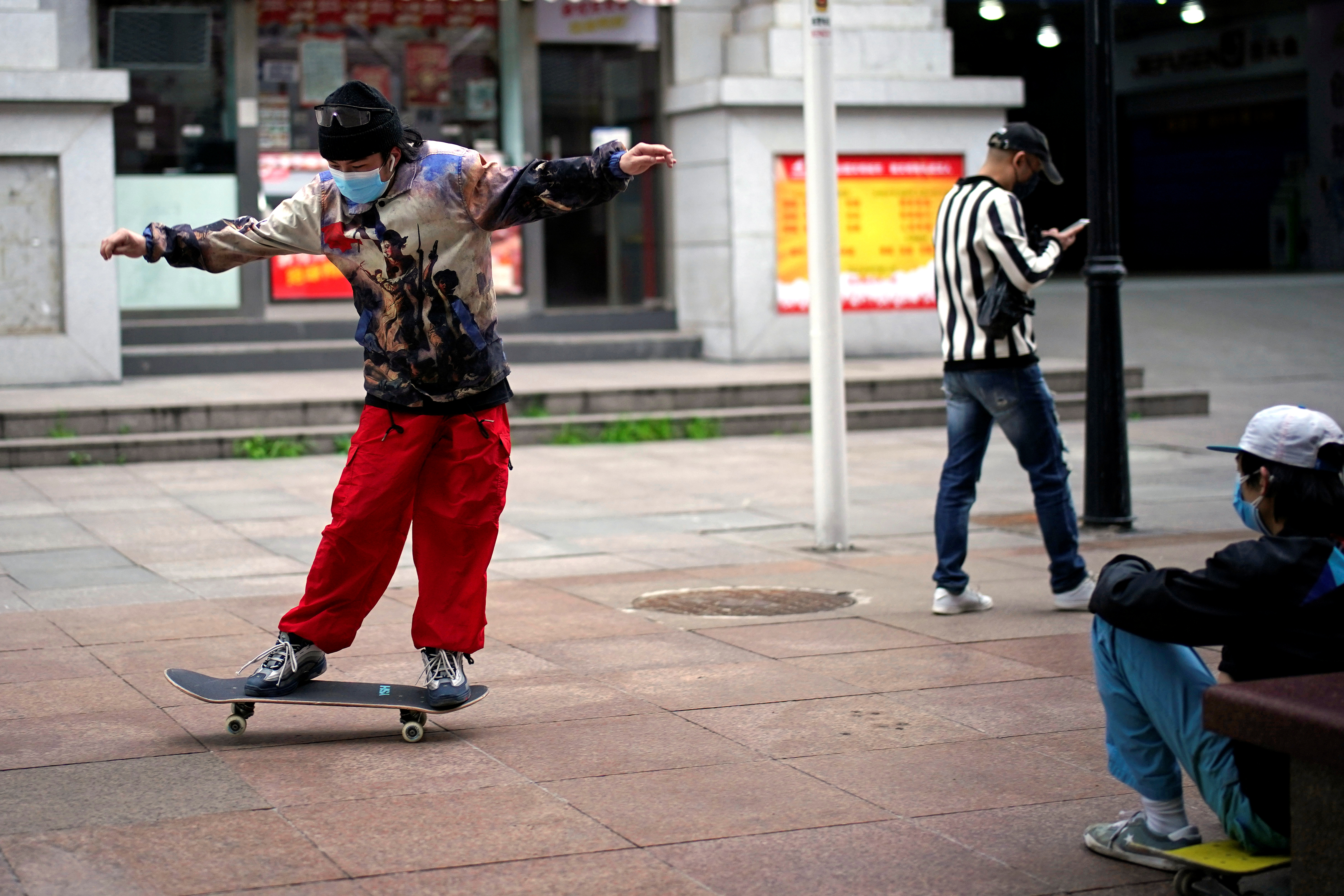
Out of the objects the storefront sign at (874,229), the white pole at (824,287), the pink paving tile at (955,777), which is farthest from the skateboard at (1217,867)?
the storefront sign at (874,229)

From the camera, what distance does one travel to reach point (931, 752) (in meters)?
4.53

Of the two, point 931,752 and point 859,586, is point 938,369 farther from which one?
point 931,752

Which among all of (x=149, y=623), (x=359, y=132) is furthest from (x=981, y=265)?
(x=149, y=623)

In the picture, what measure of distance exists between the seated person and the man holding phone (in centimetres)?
295

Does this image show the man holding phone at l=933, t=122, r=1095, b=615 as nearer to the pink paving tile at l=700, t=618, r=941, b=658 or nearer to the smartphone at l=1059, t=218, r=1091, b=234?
the smartphone at l=1059, t=218, r=1091, b=234

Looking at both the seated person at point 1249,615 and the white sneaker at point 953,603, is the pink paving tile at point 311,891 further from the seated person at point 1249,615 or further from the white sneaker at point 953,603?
the white sneaker at point 953,603

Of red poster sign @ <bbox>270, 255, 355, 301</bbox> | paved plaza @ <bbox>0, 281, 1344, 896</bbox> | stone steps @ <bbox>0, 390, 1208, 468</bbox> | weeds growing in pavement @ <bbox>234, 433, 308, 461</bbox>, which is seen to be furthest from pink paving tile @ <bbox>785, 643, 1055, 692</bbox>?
red poster sign @ <bbox>270, 255, 355, 301</bbox>

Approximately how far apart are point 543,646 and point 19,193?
387 inches

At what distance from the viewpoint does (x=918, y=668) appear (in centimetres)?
557

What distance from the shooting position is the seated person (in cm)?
318

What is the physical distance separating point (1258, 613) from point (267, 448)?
9.73 metres

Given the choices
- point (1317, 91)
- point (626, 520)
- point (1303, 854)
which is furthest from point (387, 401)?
point (1317, 91)

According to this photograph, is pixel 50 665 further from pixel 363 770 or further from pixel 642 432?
pixel 642 432

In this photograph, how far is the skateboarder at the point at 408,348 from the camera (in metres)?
4.57
